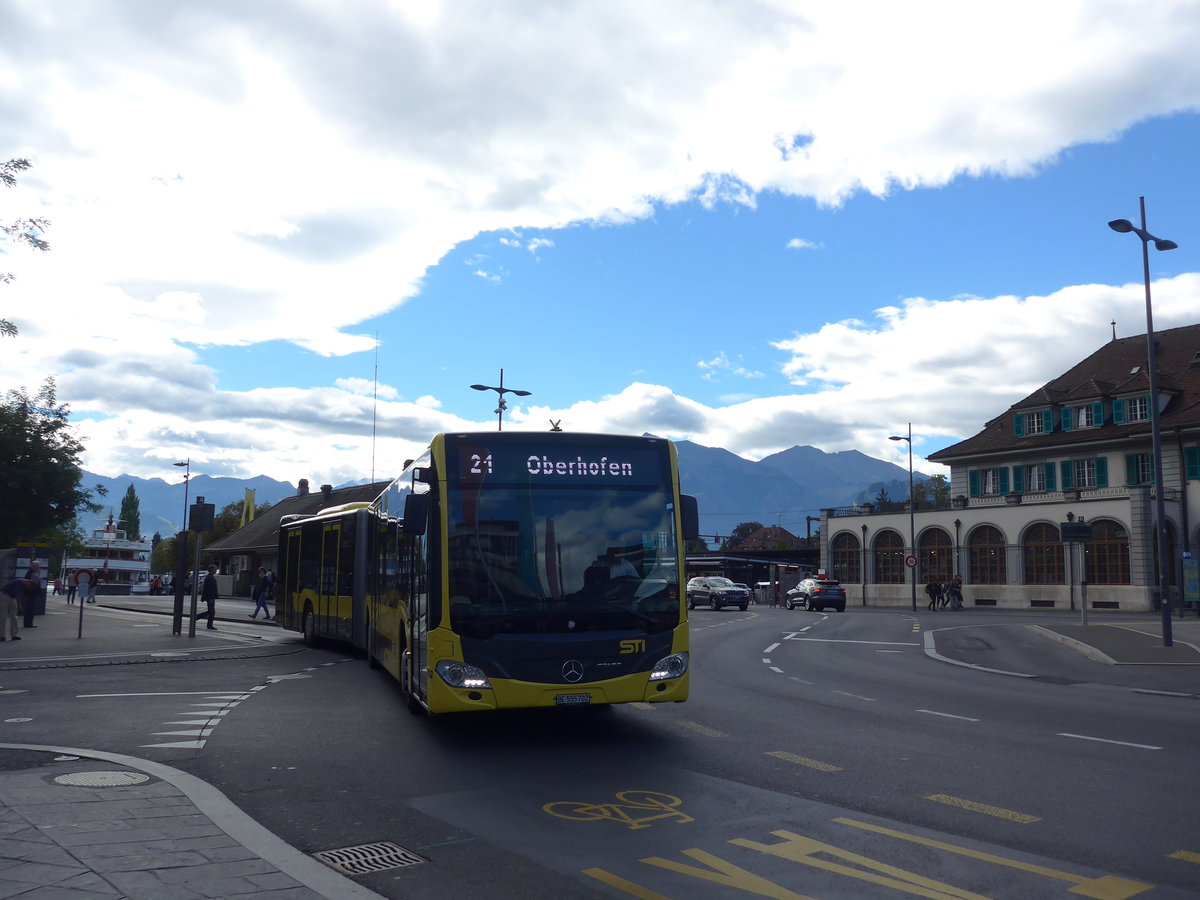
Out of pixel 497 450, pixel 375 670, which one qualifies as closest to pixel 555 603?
pixel 497 450

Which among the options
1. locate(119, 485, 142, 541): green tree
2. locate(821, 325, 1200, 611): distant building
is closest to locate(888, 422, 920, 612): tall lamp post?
locate(821, 325, 1200, 611): distant building

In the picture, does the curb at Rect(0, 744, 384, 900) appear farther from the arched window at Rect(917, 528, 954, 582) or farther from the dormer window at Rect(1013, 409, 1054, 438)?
the dormer window at Rect(1013, 409, 1054, 438)

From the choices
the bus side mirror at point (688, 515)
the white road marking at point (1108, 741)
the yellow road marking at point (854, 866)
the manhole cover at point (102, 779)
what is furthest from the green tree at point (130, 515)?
the yellow road marking at point (854, 866)

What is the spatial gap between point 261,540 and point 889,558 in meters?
39.9

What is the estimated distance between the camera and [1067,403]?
5762cm

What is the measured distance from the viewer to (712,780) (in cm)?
847

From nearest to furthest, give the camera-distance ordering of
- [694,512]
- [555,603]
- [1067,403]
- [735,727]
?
[555,603] → [694,512] → [735,727] → [1067,403]

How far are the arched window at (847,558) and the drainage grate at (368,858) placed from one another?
60.9m

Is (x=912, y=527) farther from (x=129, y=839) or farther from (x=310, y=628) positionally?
(x=129, y=839)

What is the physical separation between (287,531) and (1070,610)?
130 feet

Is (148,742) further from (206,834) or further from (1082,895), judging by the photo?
(1082,895)

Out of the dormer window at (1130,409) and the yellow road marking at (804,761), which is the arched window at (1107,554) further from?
the yellow road marking at (804,761)

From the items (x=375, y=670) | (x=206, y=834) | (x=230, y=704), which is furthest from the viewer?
(x=375, y=670)

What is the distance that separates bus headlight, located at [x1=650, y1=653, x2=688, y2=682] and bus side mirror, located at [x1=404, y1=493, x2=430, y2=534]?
269cm
